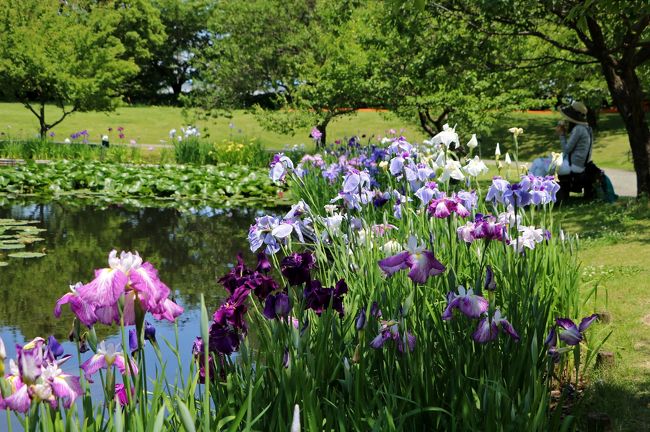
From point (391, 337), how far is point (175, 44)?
2075 inches

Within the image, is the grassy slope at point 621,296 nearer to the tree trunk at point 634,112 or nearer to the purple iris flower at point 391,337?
the tree trunk at point 634,112

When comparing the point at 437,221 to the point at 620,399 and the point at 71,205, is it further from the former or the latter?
the point at 71,205

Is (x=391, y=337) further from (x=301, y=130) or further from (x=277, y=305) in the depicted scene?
(x=301, y=130)

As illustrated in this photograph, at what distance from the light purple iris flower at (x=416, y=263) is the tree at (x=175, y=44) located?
1948 inches

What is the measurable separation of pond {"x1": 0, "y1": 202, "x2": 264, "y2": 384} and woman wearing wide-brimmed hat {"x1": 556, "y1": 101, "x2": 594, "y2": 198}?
4525 millimetres

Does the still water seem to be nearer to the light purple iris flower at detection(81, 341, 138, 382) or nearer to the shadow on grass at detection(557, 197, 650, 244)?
the light purple iris flower at detection(81, 341, 138, 382)

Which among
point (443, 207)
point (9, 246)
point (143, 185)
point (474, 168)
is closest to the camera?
point (443, 207)

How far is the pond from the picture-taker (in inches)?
217

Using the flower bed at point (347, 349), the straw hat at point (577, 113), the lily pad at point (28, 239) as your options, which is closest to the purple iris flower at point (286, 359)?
the flower bed at point (347, 349)

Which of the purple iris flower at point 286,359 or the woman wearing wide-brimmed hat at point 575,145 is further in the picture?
the woman wearing wide-brimmed hat at point 575,145

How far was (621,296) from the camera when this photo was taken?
18.0 feet

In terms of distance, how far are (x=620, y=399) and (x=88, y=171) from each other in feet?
42.5

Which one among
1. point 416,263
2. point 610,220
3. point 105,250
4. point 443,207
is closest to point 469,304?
point 416,263

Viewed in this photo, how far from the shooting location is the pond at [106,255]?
5.52 m
